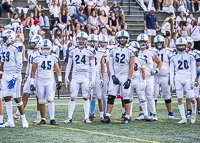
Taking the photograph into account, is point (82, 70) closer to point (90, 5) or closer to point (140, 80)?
point (140, 80)

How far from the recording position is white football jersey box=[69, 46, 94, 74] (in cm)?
1043

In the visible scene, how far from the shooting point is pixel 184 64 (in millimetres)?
10492

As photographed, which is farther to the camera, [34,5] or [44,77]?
[34,5]

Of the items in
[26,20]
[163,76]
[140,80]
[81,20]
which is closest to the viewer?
[140,80]

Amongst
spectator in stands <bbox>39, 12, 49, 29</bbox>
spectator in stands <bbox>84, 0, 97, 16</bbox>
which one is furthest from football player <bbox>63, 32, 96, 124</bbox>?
spectator in stands <bbox>84, 0, 97, 16</bbox>

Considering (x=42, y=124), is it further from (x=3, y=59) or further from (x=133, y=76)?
(x=133, y=76)

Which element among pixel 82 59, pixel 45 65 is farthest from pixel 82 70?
pixel 45 65

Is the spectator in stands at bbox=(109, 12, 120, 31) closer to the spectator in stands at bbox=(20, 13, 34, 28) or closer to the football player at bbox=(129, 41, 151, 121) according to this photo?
the spectator in stands at bbox=(20, 13, 34, 28)

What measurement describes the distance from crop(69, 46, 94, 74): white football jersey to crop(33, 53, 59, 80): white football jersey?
0.58 metres

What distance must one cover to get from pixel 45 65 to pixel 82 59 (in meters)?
0.88

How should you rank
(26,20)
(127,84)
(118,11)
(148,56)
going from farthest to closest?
(118,11), (26,20), (148,56), (127,84)

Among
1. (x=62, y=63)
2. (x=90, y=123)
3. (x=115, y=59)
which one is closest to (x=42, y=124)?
(x=90, y=123)

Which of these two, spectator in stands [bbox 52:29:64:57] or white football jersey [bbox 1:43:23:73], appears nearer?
white football jersey [bbox 1:43:23:73]

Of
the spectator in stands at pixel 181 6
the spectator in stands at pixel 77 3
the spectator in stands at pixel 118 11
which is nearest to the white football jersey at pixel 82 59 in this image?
the spectator in stands at pixel 77 3
